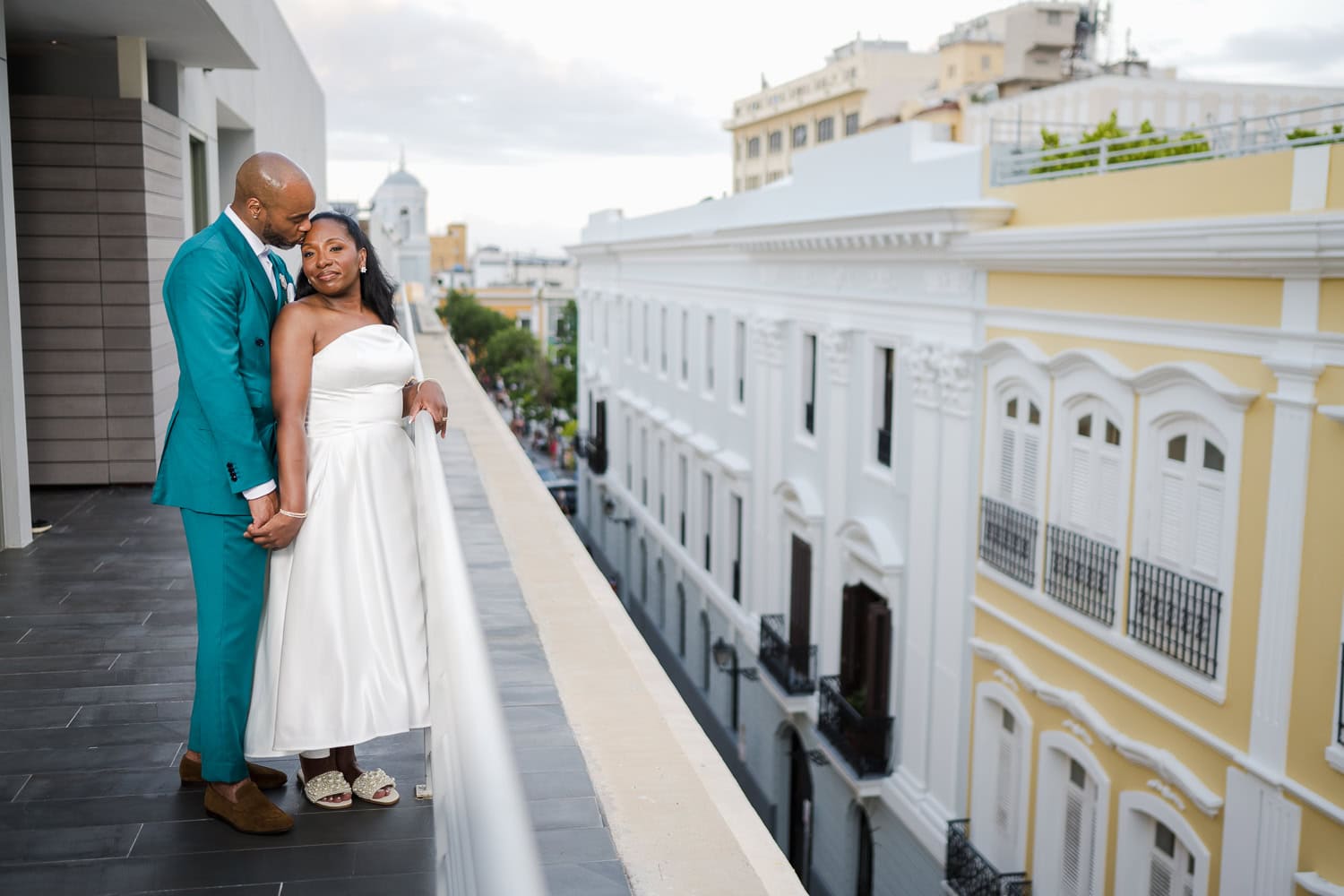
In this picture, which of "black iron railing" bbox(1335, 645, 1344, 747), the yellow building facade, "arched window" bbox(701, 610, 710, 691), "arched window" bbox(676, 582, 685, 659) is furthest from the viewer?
"arched window" bbox(676, 582, 685, 659)

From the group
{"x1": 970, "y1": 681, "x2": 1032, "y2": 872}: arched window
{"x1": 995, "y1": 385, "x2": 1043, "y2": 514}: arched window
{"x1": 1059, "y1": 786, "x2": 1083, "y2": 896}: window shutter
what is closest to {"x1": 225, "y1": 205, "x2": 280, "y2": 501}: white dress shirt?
{"x1": 995, "y1": 385, "x2": 1043, "y2": 514}: arched window

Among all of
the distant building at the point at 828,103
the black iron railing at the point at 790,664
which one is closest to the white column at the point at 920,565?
the black iron railing at the point at 790,664

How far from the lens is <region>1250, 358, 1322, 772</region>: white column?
8273 millimetres

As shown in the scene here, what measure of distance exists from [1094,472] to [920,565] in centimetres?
347

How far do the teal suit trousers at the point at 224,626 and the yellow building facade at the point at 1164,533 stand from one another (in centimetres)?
699

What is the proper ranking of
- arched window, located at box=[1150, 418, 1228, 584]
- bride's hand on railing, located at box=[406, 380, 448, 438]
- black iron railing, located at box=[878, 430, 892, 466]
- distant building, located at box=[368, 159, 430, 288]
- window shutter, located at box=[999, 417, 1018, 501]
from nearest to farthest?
bride's hand on railing, located at box=[406, 380, 448, 438] < arched window, located at box=[1150, 418, 1228, 584] < window shutter, located at box=[999, 417, 1018, 501] < black iron railing, located at box=[878, 430, 892, 466] < distant building, located at box=[368, 159, 430, 288]

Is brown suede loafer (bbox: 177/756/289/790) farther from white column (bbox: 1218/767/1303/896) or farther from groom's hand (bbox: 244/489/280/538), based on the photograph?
white column (bbox: 1218/767/1303/896)

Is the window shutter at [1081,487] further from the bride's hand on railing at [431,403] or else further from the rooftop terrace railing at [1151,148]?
the bride's hand on railing at [431,403]

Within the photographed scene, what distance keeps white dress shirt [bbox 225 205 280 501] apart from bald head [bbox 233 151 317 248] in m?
0.02

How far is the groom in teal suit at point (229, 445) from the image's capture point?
311cm

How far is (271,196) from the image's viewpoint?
325 cm

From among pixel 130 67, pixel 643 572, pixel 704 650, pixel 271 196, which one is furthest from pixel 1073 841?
pixel 643 572

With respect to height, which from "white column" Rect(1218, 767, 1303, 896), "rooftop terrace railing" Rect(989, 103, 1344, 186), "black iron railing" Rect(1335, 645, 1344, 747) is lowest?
"white column" Rect(1218, 767, 1303, 896)

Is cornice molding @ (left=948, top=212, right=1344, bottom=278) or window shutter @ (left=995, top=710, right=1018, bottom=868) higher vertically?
cornice molding @ (left=948, top=212, right=1344, bottom=278)
